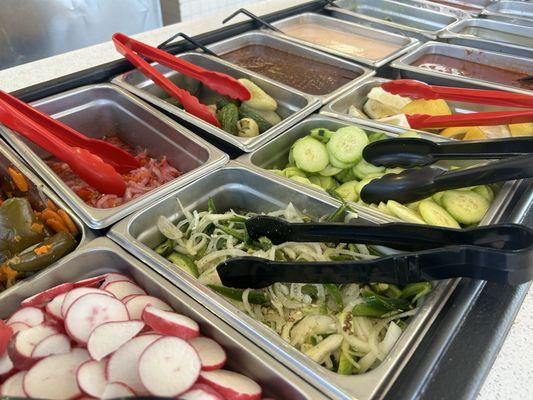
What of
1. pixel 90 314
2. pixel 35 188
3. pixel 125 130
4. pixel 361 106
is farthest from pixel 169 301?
pixel 361 106

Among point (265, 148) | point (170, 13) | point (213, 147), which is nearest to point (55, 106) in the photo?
point (213, 147)

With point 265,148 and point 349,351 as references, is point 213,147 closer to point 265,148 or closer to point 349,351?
point 265,148

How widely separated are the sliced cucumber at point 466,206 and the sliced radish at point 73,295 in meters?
1.09

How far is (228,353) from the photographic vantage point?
110cm

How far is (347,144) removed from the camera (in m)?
1.78

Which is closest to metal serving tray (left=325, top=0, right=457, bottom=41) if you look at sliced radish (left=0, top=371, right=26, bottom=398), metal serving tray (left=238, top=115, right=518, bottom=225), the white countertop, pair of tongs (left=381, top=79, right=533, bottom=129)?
the white countertop

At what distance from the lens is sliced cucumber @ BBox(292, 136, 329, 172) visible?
1781 millimetres

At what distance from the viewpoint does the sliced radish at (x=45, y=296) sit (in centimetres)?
117

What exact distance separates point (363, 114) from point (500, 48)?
114 centimetres

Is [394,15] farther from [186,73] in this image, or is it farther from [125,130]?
[125,130]

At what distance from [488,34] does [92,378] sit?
3.29m

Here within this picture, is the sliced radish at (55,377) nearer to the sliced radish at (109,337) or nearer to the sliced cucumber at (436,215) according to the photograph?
the sliced radish at (109,337)

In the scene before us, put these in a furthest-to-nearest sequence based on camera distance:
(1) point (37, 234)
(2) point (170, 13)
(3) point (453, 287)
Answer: (2) point (170, 13) < (1) point (37, 234) < (3) point (453, 287)

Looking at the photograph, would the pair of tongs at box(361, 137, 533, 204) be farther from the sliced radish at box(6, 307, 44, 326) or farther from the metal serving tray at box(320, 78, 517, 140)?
the sliced radish at box(6, 307, 44, 326)
